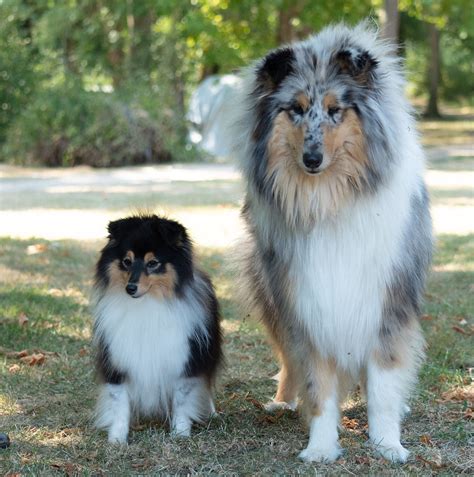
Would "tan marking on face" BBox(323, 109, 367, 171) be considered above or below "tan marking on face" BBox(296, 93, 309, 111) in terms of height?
below

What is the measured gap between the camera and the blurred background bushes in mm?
19203

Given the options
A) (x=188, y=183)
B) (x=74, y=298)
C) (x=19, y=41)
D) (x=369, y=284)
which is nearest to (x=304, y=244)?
(x=369, y=284)

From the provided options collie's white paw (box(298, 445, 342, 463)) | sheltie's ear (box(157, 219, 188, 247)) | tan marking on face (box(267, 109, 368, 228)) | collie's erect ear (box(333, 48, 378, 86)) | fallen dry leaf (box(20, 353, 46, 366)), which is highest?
collie's erect ear (box(333, 48, 378, 86))

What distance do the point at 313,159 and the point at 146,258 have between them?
1.14 metres

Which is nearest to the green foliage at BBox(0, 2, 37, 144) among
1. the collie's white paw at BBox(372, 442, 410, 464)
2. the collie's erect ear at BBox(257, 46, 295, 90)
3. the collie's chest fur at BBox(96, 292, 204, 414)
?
the collie's chest fur at BBox(96, 292, 204, 414)

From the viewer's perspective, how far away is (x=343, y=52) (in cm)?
393

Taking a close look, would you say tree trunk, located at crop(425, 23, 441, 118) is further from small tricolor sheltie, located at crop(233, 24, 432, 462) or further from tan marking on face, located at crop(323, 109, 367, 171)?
tan marking on face, located at crop(323, 109, 367, 171)

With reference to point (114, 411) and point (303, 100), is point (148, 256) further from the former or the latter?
point (303, 100)

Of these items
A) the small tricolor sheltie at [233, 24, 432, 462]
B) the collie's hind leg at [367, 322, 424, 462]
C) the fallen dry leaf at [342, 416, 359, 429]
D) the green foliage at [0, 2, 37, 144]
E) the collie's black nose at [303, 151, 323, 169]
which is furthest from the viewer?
the green foliage at [0, 2, 37, 144]

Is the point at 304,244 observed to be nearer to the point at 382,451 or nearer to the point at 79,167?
the point at 382,451

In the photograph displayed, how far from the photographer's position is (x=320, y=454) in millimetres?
4148

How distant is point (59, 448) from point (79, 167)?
49.3 ft

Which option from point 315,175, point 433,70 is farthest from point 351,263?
point 433,70

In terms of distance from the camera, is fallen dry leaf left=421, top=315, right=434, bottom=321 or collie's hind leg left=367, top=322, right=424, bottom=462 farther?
fallen dry leaf left=421, top=315, right=434, bottom=321
